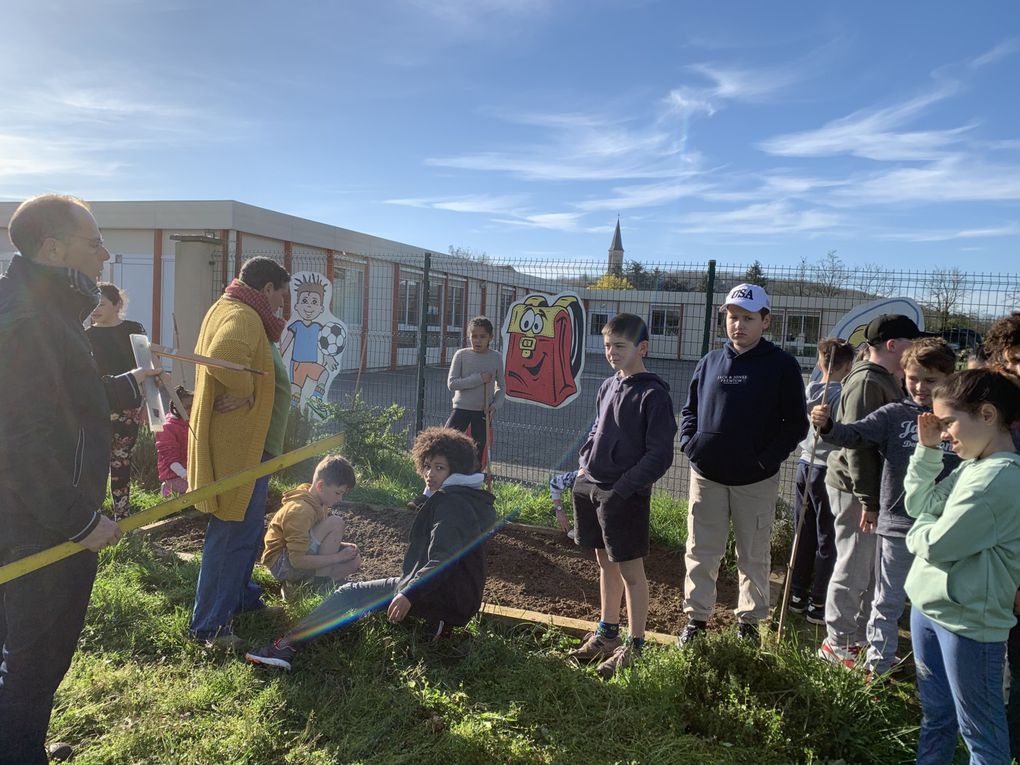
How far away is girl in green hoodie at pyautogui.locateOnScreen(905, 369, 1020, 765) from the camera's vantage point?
208 centimetres

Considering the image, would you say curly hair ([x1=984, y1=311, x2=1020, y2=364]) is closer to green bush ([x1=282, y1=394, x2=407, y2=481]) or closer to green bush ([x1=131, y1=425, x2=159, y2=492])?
green bush ([x1=282, y1=394, x2=407, y2=481])

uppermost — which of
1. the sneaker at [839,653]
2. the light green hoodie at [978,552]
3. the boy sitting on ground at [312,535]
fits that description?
the light green hoodie at [978,552]

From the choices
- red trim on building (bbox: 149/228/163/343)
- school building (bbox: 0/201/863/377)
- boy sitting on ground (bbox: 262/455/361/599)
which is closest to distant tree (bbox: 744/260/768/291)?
school building (bbox: 0/201/863/377)

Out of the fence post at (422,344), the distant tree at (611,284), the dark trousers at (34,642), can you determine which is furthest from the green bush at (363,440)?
the dark trousers at (34,642)

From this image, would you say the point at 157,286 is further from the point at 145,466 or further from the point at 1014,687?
the point at 1014,687

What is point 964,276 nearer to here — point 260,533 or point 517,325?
point 517,325

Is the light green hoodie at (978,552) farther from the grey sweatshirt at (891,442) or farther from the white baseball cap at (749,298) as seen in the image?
the white baseball cap at (749,298)

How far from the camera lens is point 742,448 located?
11.3ft

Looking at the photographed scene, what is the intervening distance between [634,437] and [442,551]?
112cm

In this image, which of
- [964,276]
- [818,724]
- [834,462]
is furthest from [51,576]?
[964,276]

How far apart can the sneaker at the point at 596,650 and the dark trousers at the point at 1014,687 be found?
1.66 m

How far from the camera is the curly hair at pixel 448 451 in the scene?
344 cm

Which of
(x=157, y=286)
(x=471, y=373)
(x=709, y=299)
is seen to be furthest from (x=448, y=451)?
(x=157, y=286)

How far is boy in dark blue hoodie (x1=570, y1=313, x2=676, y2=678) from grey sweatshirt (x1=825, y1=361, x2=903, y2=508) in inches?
37.8
